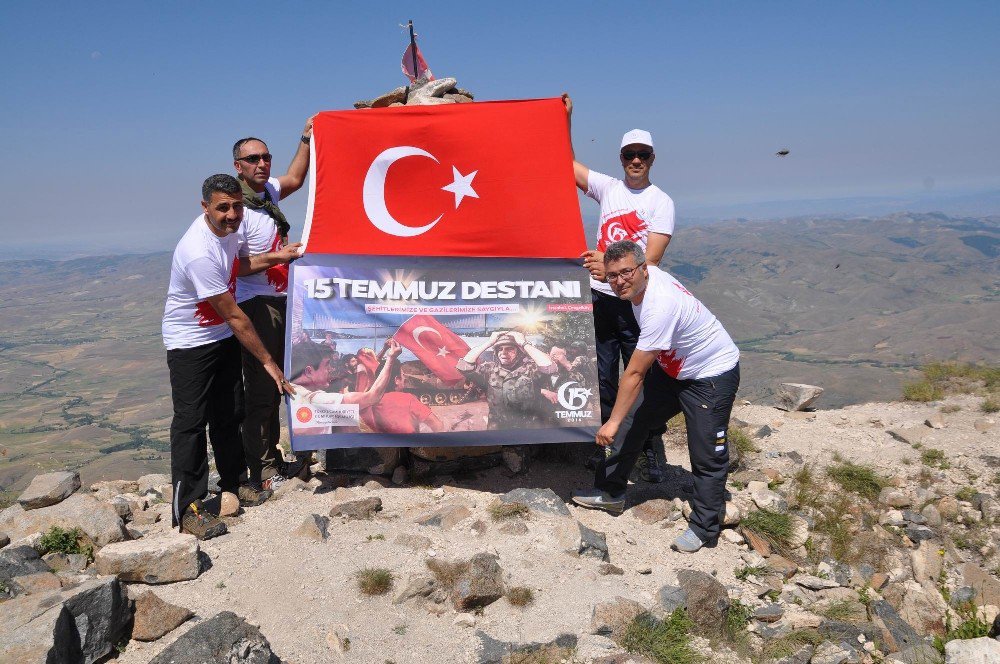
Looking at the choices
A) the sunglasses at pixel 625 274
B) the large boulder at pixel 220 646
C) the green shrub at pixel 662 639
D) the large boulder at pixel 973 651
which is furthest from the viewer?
the sunglasses at pixel 625 274

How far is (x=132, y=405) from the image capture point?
476 ft

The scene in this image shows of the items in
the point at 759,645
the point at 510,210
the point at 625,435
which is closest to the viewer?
the point at 759,645

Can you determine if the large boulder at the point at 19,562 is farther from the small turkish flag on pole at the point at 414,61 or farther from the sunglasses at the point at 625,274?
the small turkish flag on pole at the point at 414,61

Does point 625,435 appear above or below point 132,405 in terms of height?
above

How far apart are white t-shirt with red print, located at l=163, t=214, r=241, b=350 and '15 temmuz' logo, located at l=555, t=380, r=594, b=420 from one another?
11.3 feet

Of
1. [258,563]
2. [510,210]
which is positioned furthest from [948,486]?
[258,563]

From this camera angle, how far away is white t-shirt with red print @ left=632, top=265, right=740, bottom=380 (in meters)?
5.13

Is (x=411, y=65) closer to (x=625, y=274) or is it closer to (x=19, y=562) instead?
(x=625, y=274)

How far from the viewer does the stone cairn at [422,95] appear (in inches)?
310

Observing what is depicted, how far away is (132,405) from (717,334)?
554 feet

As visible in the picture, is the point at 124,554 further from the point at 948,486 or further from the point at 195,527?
the point at 948,486

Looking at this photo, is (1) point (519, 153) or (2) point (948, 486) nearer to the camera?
(1) point (519, 153)

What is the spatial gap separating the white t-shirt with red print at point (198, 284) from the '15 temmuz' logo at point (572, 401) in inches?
136

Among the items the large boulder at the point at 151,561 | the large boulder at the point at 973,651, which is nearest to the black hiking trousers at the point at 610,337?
the large boulder at the point at 973,651
